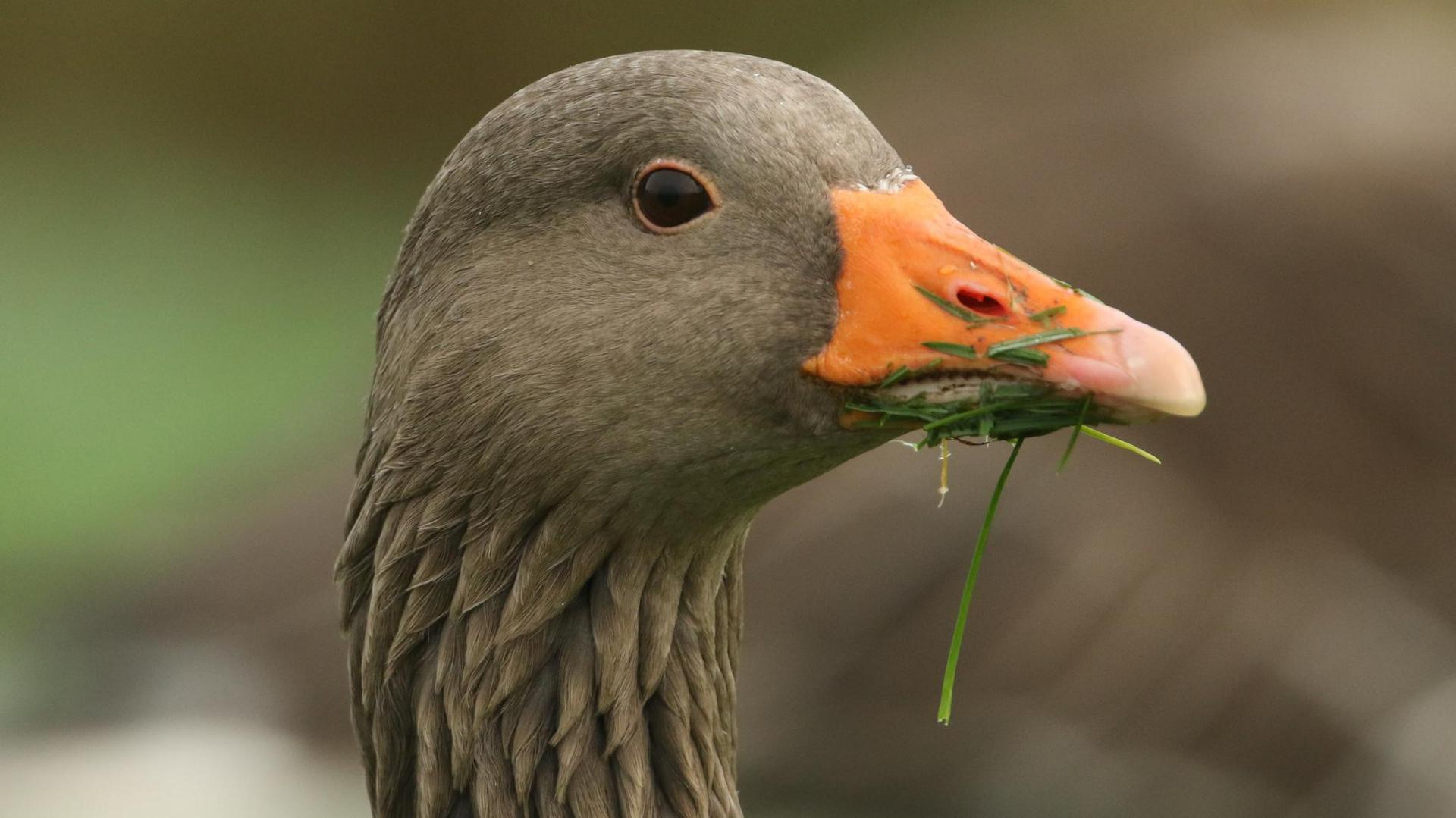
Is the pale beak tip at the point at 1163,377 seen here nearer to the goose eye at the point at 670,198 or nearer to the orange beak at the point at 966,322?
the orange beak at the point at 966,322

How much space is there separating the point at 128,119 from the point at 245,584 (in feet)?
26.2

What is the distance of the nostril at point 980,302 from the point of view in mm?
2418

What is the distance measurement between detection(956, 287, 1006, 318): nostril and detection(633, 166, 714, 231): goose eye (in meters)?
0.48

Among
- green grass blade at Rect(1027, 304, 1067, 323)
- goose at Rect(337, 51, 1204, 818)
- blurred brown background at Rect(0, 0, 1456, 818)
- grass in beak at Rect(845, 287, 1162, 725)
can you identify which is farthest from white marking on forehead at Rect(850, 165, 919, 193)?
blurred brown background at Rect(0, 0, 1456, 818)

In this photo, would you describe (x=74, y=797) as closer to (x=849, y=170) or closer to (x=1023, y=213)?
(x=1023, y=213)

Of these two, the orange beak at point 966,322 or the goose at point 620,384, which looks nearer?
the orange beak at point 966,322

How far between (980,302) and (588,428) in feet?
2.32

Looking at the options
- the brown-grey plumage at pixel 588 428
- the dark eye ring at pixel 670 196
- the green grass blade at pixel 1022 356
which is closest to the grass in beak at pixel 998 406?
the green grass blade at pixel 1022 356

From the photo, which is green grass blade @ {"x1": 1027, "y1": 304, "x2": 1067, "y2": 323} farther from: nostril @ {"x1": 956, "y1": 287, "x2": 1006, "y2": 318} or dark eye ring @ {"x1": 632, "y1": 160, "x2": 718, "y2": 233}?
dark eye ring @ {"x1": 632, "y1": 160, "x2": 718, "y2": 233}

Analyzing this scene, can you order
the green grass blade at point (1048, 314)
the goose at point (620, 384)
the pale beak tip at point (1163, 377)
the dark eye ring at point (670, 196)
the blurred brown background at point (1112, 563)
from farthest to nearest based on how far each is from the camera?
the blurred brown background at point (1112, 563) < the dark eye ring at point (670, 196) < the goose at point (620, 384) < the green grass blade at point (1048, 314) < the pale beak tip at point (1163, 377)

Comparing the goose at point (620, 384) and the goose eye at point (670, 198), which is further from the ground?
the goose eye at point (670, 198)

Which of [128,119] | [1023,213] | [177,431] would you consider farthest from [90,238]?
[1023,213]

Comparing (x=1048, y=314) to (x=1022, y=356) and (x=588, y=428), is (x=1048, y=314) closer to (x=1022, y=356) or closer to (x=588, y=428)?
(x=1022, y=356)

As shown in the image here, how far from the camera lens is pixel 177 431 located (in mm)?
11281
